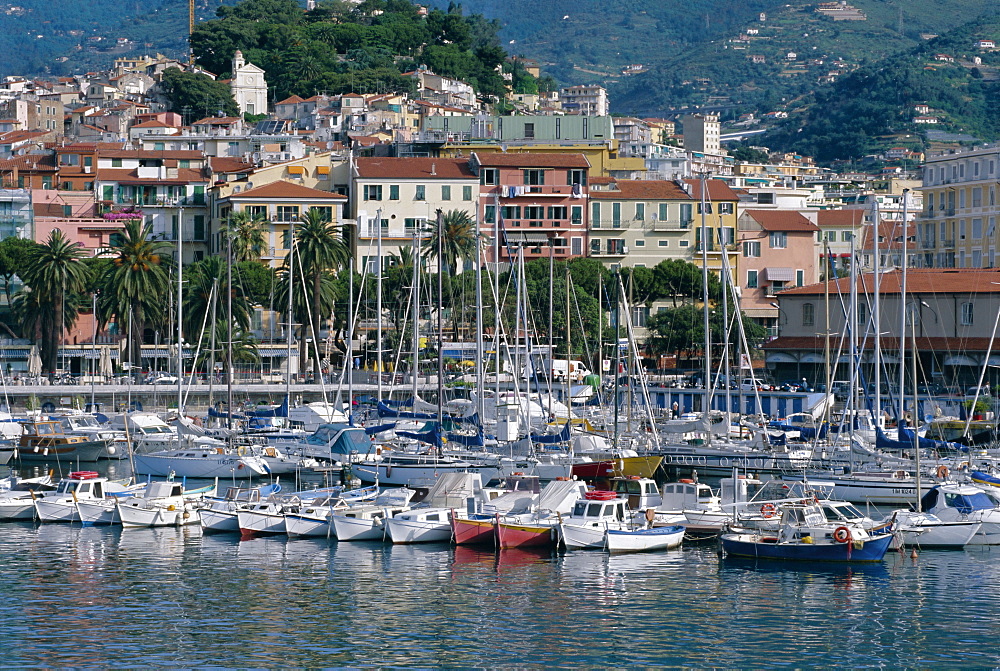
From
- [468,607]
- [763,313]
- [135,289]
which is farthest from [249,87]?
[468,607]

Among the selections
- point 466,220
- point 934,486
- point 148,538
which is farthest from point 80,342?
point 934,486

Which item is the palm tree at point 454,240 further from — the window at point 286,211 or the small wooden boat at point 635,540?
the small wooden boat at point 635,540

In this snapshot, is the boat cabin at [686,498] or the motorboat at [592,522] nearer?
the motorboat at [592,522]

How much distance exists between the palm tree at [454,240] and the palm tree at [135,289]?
55.1 feet

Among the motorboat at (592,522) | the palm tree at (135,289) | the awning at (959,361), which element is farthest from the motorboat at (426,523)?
the palm tree at (135,289)

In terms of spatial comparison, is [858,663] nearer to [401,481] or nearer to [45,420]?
[401,481]

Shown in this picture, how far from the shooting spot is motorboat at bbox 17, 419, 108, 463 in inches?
2584

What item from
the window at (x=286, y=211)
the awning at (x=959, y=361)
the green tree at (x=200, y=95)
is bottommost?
the awning at (x=959, y=361)

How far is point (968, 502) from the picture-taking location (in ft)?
147

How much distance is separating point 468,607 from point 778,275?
87.1 metres

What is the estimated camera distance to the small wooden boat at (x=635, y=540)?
43.5m

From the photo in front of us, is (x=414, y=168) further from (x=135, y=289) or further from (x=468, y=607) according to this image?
(x=468, y=607)

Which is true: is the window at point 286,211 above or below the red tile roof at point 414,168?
below

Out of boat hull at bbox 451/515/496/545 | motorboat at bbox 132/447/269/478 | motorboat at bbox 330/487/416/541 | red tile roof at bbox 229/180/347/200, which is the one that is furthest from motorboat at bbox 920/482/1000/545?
red tile roof at bbox 229/180/347/200
